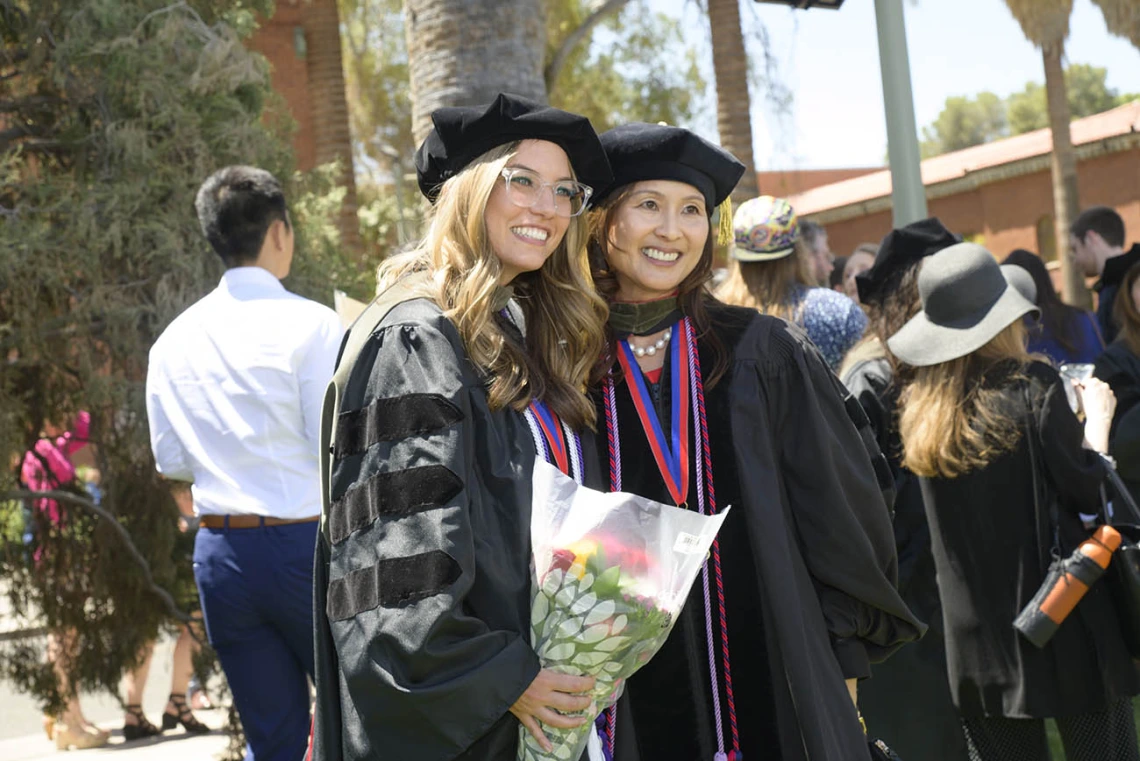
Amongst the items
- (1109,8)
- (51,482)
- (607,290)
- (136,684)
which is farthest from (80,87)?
(1109,8)

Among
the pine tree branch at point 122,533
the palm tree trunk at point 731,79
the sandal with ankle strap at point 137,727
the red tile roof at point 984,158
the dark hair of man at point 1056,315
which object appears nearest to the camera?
the pine tree branch at point 122,533

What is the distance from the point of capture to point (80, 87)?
604 cm

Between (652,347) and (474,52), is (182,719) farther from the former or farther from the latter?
(652,347)

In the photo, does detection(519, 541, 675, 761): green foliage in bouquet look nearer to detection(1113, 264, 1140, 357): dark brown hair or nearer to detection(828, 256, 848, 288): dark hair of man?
detection(1113, 264, 1140, 357): dark brown hair

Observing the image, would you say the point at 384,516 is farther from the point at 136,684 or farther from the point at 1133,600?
the point at 136,684

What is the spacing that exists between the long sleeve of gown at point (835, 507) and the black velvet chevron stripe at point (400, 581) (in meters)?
0.88

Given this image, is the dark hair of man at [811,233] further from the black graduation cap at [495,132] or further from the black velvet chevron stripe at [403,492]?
the black velvet chevron stripe at [403,492]

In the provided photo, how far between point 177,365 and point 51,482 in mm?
2363

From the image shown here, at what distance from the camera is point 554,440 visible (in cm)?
260

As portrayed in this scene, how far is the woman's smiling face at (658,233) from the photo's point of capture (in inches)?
119

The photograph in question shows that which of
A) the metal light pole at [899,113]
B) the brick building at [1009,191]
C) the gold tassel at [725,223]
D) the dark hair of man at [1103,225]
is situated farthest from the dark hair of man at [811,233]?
the brick building at [1009,191]

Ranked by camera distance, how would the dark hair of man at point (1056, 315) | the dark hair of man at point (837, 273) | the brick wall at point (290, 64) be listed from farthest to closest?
the brick wall at point (290, 64) → the dark hair of man at point (837, 273) → the dark hair of man at point (1056, 315)

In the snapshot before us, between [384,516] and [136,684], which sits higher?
[384,516]

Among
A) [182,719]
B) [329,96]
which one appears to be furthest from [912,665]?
[329,96]
